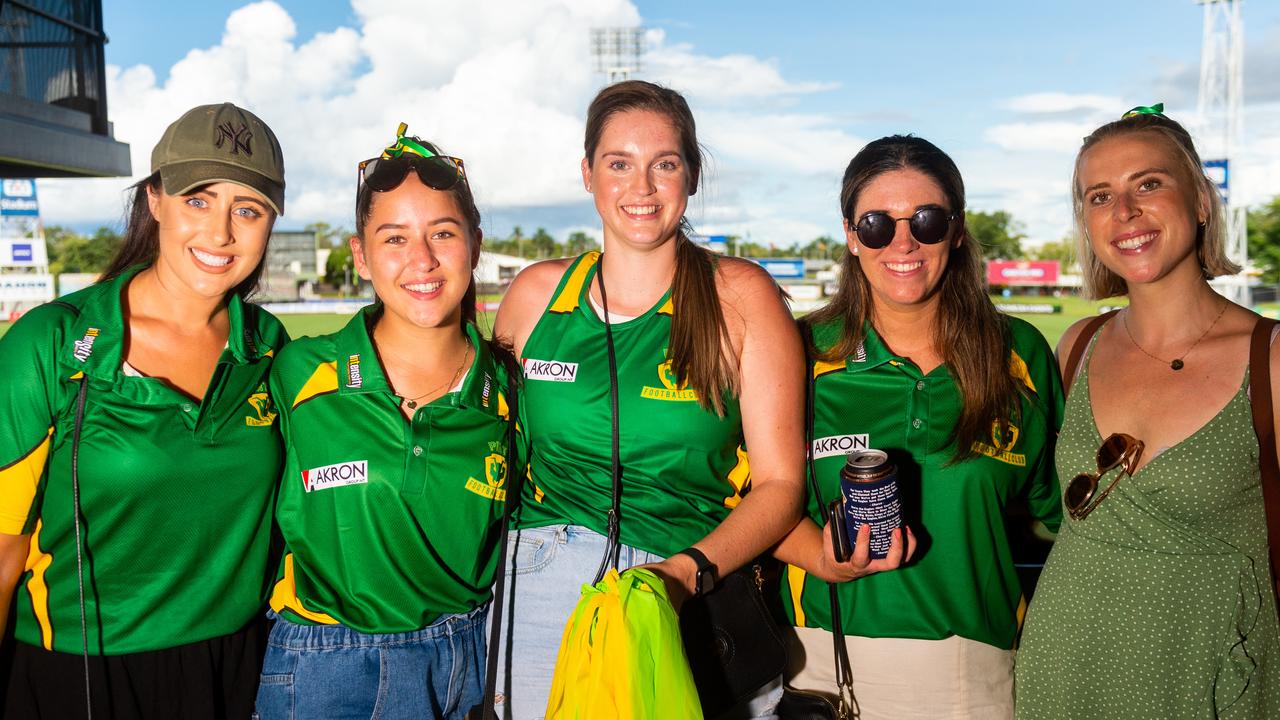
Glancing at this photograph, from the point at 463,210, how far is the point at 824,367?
4.34 feet

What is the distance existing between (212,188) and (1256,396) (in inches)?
128

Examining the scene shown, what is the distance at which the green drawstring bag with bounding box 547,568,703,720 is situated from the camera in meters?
2.36

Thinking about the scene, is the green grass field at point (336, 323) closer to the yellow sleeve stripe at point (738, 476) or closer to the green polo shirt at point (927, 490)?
the green polo shirt at point (927, 490)

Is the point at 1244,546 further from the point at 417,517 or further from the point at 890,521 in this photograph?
the point at 417,517

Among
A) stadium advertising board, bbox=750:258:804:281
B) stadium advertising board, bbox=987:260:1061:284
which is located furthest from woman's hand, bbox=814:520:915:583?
stadium advertising board, bbox=987:260:1061:284

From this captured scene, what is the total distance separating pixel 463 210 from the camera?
3148mm

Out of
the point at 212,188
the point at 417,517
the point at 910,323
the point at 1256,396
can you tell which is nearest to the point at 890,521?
the point at 910,323

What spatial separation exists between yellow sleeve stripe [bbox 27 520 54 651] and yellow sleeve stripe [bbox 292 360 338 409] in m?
0.85

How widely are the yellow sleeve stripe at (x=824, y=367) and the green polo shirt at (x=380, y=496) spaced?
1.09 metres

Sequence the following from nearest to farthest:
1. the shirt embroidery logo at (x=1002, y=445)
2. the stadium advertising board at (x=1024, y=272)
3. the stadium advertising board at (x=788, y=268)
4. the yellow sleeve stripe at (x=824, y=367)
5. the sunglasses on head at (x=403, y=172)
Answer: the sunglasses on head at (x=403, y=172), the shirt embroidery logo at (x=1002, y=445), the yellow sleeve stripe at (x=824, y=367), the stadium advertising board at (x=788, y=268), the stadium advertising board at (x=1024, y=272)

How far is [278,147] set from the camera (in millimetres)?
3328

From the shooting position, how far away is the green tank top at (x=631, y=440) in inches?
112

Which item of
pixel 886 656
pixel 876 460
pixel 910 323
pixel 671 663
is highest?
pixel 910 323

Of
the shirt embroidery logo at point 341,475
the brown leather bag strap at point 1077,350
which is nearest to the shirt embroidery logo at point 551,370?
the shirt embroidery logo at point 341,475
